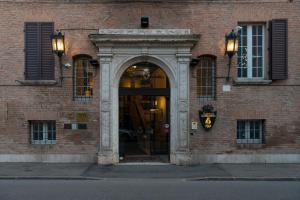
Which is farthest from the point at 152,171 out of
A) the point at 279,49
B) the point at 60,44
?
the point at 279,49

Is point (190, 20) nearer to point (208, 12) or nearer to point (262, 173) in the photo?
point (208, 12)

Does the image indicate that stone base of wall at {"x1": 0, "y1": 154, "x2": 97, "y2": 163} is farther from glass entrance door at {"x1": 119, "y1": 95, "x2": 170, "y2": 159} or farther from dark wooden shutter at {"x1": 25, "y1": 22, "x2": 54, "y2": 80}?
dark wooden shutter at {"x1": 25, "y1": 22, "x2": 54, "y2": 80}

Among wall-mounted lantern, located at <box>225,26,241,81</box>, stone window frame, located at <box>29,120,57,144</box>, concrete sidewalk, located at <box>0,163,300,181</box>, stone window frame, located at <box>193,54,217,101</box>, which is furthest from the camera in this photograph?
stone window frame, located at <box>29,120,57,144</box>

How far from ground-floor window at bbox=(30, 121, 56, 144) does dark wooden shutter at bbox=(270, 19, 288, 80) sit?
28.0 feet

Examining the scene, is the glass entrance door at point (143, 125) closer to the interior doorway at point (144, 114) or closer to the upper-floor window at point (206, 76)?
the interior doorway at point (144, 114)

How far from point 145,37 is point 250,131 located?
5.38 metres

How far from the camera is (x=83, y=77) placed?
49.9 ft

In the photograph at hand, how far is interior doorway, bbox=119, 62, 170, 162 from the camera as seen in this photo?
15.3m

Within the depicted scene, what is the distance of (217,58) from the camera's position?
15.0 meters

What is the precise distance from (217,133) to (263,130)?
183cm

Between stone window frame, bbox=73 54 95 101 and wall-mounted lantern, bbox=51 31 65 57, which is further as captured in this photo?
stone window frame, bbox=73 54 95 101

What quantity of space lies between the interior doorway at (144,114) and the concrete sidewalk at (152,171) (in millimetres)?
1202

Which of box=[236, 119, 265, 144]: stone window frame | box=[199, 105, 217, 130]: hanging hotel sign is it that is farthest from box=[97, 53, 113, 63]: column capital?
box=[236, 119, 265, 144]: stone window frame

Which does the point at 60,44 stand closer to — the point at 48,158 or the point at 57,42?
the point at 57,42
